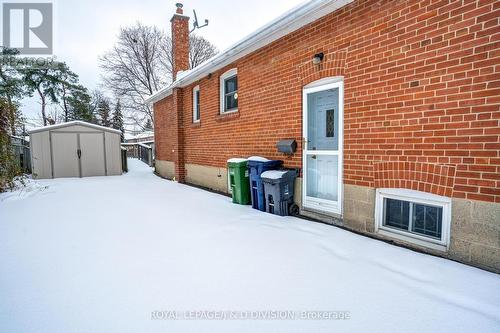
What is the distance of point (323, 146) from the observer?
4676 mm

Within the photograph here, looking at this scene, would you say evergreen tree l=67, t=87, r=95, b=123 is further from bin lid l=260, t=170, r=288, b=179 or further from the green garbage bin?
bin lid l=260, t=170, r=288, b=179

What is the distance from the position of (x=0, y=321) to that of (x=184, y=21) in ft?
41.9

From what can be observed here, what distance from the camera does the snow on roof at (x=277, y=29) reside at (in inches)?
160

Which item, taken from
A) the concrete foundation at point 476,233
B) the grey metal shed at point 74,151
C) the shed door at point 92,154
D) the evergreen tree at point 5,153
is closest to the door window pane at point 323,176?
the concrete foundation at point 476,233

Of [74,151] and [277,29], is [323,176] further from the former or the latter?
[74,151]

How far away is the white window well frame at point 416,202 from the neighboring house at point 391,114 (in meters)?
0.01

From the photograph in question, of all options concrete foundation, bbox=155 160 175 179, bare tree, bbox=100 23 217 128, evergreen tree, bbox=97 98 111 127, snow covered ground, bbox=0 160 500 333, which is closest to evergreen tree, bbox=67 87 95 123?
bare tree, bbox=100 23 217 128

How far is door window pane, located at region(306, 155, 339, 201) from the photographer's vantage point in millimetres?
4465

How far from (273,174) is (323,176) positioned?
3.03ft

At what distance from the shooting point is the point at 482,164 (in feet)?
8.80

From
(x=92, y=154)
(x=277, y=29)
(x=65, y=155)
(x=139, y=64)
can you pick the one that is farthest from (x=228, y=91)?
(x=139, y=64)

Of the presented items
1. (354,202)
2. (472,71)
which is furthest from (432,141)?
(354,202)

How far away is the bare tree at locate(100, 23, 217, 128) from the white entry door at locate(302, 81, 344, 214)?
978 inches

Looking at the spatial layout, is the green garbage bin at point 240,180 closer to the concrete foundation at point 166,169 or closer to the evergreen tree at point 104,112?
the concrete foundation at point 166,169
